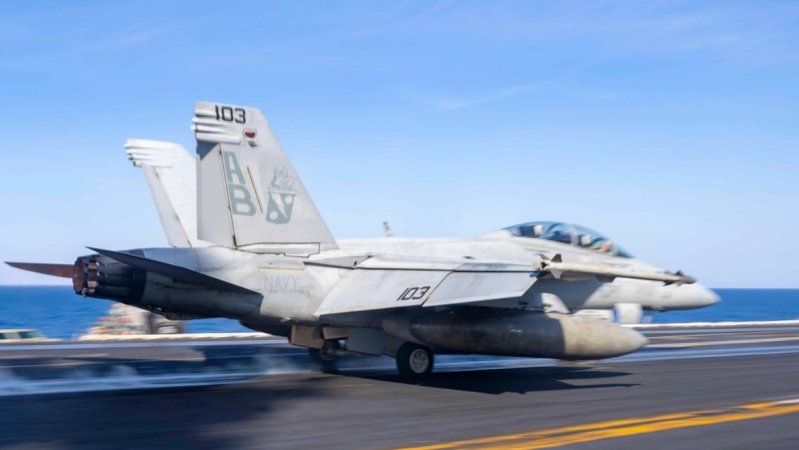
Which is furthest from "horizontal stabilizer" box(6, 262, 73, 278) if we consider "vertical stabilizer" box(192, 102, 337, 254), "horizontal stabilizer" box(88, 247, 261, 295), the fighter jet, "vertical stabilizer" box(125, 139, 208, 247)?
"vertical stabilizer" box(125, 139, 208, 247)

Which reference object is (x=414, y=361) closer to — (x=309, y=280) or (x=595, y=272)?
(x=309, y=280)

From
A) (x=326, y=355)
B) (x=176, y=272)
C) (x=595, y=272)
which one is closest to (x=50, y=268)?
(x=176, y=272)

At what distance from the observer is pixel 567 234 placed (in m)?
18.0

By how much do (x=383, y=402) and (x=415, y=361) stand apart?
3.05m

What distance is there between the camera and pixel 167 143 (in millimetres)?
20766

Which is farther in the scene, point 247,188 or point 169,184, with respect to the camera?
point 169,184

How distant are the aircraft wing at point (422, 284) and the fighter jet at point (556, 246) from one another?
3.41 feet

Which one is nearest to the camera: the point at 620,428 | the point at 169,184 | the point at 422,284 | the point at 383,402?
the point at 620,428

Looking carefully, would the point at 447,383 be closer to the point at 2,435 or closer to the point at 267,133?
the point at 267,133

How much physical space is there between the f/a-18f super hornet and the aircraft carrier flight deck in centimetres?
83

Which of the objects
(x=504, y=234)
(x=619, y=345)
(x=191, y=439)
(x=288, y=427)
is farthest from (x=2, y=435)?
(x=504, y=234)

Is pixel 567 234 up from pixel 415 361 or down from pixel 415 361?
up

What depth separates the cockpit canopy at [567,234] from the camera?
704 inches

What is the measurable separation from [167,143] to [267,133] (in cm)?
640
